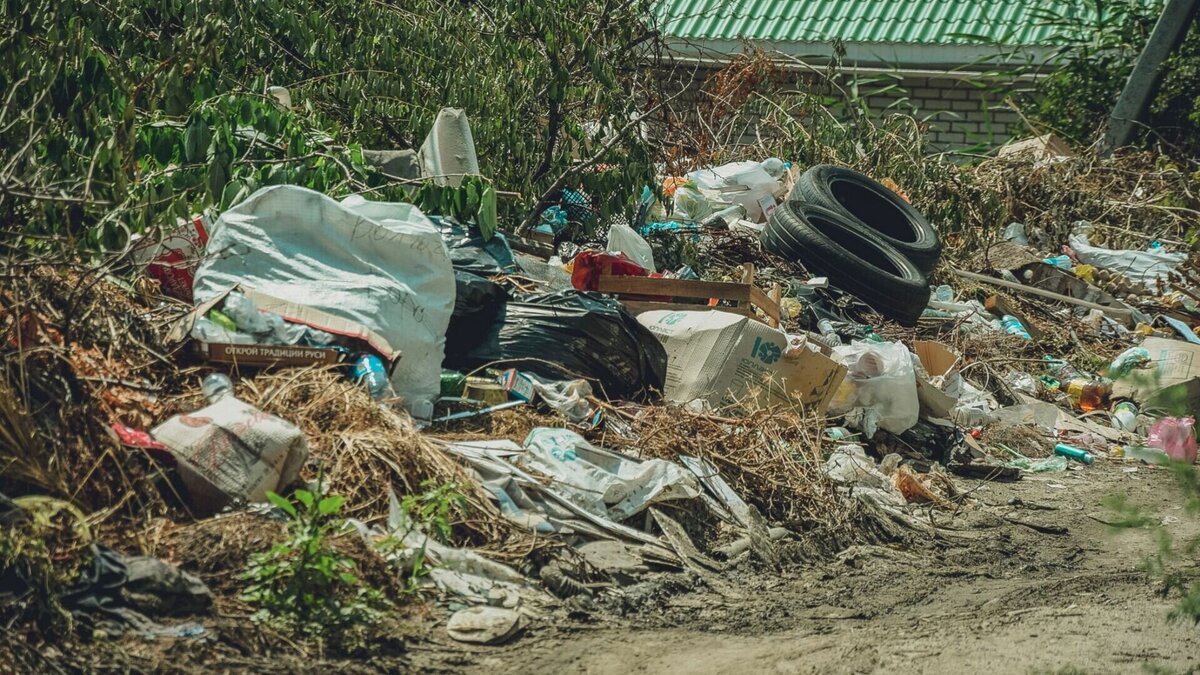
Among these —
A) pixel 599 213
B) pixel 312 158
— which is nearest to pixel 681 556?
pixel 312 158

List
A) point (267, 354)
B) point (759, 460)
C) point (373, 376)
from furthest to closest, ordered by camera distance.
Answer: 1. point (759, 460)
2. point (373, 376)
3. point (267, 354)

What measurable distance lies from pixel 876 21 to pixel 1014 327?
6.20 m

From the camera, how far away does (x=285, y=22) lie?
728cm

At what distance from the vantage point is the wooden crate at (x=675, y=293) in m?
6.71

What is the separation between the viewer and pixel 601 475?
4.76 metres

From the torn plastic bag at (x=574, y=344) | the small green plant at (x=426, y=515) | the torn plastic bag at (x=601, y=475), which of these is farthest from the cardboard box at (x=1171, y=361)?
the small green plant at (x=426, y=515)

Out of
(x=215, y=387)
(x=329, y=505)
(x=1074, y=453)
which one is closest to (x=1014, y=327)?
(x=1074, y=453)

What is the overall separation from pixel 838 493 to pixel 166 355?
2.65 metres

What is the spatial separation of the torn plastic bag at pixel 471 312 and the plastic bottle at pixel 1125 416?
4132 mm

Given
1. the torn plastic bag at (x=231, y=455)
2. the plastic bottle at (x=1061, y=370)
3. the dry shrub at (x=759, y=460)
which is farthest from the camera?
the plastic bottle at (x=1061, y=370)

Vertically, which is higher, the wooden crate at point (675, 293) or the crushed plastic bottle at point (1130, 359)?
the crushed plastic bottle at point (1130, 359)

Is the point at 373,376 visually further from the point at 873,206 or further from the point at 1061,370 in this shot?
the point at 873,206

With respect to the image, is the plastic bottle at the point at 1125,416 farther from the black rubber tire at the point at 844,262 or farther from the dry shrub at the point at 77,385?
the dry shrub at the point at 77,385

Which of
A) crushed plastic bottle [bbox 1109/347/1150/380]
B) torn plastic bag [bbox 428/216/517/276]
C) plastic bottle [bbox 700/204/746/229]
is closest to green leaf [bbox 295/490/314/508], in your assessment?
torn plastic bag [bbox 428/216/517/276]
